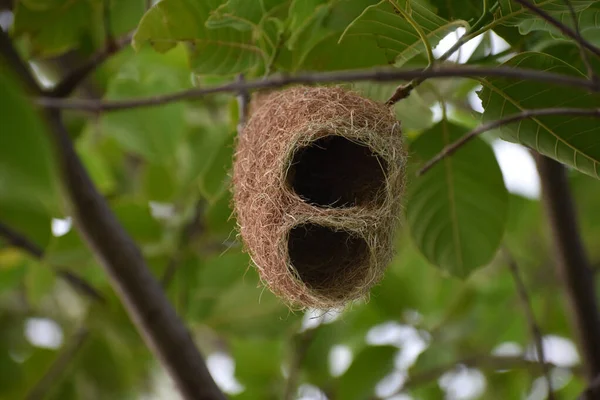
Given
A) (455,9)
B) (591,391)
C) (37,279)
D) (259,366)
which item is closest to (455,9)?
(455,9)

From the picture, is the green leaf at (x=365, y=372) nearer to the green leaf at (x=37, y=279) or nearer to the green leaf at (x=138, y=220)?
the green leaf at (x=138, y=220)

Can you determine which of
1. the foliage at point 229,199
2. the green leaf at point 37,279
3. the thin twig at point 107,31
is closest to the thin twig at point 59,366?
the foliage at point 229,199

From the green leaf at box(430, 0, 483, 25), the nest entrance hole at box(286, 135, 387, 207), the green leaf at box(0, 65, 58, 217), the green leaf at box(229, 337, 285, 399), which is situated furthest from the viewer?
the green leaf at box(229, 337, 285, 399)

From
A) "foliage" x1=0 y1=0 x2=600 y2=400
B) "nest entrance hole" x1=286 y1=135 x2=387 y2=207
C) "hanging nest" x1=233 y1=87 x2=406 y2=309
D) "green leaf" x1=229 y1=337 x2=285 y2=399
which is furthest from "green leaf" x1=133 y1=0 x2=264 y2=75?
"green leaf" x1=229 y1=337 x2=285 y2=399

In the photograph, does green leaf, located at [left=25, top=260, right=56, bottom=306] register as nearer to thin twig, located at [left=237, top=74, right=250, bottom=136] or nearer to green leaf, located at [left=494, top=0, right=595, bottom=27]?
thin twig, located at [left=237, top=74, right=250, bottom=136]

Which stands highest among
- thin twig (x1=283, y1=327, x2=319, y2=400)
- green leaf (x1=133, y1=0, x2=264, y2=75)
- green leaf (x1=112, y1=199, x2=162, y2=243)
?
green leaf (x1=133, y1=0, x2=264, y2=75)

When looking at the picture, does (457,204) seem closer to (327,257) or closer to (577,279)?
(327,257)

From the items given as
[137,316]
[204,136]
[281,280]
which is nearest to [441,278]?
[204,136]

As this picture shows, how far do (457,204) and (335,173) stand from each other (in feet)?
0.85

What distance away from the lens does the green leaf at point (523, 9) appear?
101 centimetres

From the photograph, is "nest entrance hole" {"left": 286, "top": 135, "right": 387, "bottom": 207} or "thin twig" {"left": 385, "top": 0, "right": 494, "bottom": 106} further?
"nest entrance hole" {"left": 286, "top": 135, "right": 387, "bottom": 207}

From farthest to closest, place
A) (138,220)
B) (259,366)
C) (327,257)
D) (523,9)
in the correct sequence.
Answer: (259,366)
(138,220)
(327,257)
(523,9)

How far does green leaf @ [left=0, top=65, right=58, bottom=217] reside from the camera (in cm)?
43

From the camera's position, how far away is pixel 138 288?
5.19 feet
